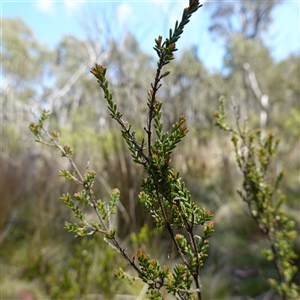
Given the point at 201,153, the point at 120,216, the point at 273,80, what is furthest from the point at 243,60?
the point at 120,216

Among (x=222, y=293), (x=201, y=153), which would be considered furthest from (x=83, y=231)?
(x=201, y=153)

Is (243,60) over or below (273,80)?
below

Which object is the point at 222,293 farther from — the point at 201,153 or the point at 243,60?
the point at 243,60

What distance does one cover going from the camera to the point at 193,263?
0.62 metres

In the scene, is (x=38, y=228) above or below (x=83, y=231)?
above

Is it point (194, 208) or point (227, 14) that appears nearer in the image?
point (194, 208)

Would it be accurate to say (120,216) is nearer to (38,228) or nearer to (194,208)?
(38,228)

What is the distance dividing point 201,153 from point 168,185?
5.92 meters

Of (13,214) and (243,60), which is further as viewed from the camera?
(243,60)

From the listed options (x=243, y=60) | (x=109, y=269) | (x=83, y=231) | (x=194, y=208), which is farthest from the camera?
(x=243, y=60)

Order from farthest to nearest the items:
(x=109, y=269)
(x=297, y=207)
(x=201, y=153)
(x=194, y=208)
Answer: (x=201, y=153), (x=297, y=207), (x=109, y=269), (x=194, y=208)

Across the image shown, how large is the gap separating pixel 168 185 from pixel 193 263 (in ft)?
0.60

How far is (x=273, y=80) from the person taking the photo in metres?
19.0

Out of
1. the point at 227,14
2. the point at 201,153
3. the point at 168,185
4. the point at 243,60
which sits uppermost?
the point at 227,14
